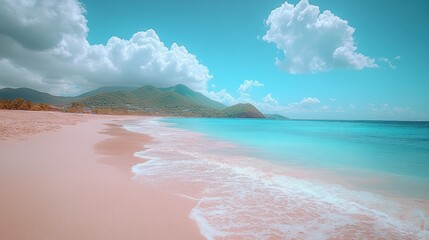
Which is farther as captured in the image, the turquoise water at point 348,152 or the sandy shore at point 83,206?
the turquoise water at point 348,152

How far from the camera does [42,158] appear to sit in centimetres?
843

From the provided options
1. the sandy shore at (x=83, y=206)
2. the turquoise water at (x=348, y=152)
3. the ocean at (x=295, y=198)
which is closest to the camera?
the sandy shore at (x=83, y=206)

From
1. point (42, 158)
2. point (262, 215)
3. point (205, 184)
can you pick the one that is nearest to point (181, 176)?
point (205, 184)

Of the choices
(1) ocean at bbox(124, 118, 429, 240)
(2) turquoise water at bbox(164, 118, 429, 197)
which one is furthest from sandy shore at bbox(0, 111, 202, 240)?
(2) turquoise water at bbox(164, 118, 429, 197)

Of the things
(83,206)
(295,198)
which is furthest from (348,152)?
(83,206)

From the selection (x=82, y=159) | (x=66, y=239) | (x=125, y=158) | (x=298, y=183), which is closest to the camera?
(x=66, y=239)

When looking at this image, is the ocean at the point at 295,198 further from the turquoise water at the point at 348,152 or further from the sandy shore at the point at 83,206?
the turquoise water at the point at 348,152

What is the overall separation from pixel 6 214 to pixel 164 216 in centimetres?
288

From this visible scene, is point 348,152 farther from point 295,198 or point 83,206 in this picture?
point 83,206

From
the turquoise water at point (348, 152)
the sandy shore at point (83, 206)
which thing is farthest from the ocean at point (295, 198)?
the turquoise water at point (348, 152)

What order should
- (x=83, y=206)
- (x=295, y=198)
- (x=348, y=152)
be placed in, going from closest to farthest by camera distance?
(x=83, y=206)
(x=295, y=198)
(x=348, y=152)

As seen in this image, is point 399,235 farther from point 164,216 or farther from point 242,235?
point 164,216

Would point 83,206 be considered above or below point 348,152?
above

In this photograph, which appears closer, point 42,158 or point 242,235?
point 242,235
